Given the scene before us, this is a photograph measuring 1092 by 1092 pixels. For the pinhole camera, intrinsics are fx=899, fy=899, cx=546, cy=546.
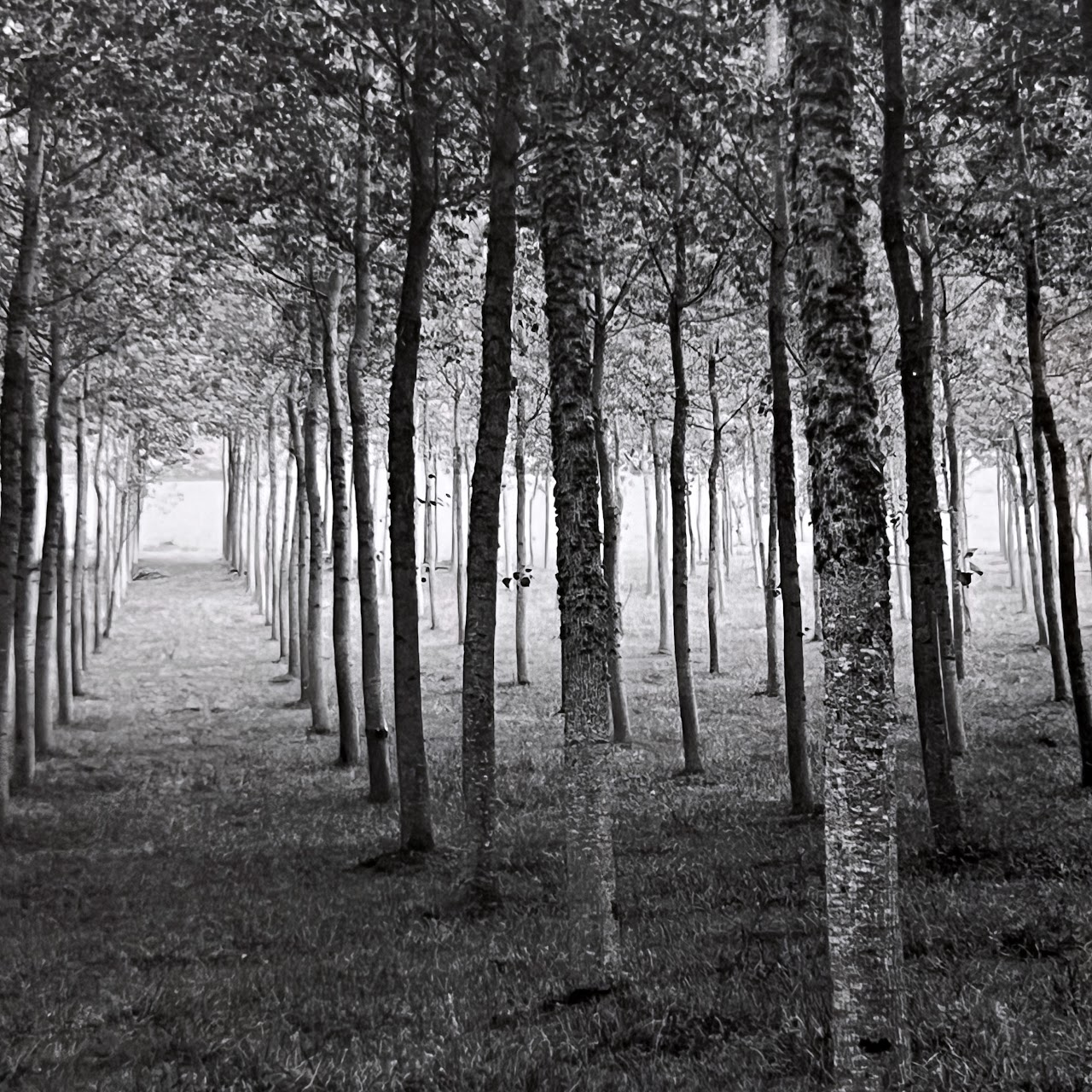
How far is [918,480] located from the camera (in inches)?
392

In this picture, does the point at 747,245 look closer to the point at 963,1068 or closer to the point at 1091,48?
the point at 1091,48

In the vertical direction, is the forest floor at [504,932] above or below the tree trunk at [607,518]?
below

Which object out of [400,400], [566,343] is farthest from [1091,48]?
[400,400]

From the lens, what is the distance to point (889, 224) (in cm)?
995

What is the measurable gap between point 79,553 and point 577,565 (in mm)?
24277

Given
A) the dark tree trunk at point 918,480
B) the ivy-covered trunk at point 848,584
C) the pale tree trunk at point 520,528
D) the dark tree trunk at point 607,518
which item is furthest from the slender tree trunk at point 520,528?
the ivy-covered trunk at point 848,584

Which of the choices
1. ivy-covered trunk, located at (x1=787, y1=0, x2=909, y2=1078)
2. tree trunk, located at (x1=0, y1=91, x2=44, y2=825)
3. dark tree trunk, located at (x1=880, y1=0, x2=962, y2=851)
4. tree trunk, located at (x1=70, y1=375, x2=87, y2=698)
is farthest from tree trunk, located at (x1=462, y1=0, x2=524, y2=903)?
tree trunk, located at (x1=70, y1=375, x2=87, y2=698)

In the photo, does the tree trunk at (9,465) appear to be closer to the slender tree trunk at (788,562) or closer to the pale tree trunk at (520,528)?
the slender tree trunk at (788,562)

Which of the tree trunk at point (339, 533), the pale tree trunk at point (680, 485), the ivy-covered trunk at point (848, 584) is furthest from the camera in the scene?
the tree trunk at point (339, 533)

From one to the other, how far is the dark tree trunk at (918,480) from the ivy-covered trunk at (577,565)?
416 cm

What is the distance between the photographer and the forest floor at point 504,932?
17.4ft

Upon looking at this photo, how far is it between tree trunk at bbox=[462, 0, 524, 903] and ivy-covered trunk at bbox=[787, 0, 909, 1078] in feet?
18.6

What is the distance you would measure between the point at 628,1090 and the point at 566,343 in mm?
5257

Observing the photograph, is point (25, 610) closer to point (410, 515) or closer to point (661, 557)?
point (410, 515)
